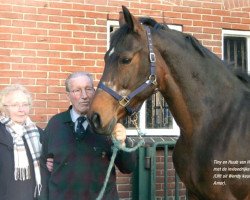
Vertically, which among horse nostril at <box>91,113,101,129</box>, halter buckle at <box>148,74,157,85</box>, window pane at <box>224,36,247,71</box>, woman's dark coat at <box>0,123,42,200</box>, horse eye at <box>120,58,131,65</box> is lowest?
woman's dark coat at <box>0,123,42,200</box>

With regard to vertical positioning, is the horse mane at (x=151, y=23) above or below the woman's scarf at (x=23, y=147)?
above

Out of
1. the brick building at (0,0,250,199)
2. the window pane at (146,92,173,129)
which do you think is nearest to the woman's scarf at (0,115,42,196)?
the brick building at (0,0,250,199)

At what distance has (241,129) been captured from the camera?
3.29 m

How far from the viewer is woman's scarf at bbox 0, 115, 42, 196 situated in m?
3.41

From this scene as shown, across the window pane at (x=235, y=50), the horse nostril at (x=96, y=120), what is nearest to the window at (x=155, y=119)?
the window pane at (x=235, y=50)

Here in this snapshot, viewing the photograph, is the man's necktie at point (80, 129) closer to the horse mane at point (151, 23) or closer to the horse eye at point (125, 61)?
the horse eye at point (125, 61)

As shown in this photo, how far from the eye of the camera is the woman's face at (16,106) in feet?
11.6

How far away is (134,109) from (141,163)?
2.48m

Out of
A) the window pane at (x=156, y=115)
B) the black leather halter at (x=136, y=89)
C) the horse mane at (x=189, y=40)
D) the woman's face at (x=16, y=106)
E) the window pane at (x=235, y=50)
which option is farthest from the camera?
the window pane at (x=235, y=50)

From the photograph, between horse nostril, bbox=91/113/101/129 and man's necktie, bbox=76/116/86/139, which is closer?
horse nostril, bbox=91/113/101/129

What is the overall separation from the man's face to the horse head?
0.28m

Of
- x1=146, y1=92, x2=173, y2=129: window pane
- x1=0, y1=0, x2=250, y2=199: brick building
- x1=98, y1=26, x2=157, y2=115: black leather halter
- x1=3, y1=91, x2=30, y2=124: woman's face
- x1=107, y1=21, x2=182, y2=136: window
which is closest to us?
x1=98, y1=26, x2=157, y2=115: black leather halter

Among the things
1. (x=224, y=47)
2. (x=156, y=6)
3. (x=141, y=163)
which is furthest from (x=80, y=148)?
(x=224, y=47)

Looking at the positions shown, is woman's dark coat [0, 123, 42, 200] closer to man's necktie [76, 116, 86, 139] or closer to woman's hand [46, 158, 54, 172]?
woman's hand [46, 158, 54, 172]
